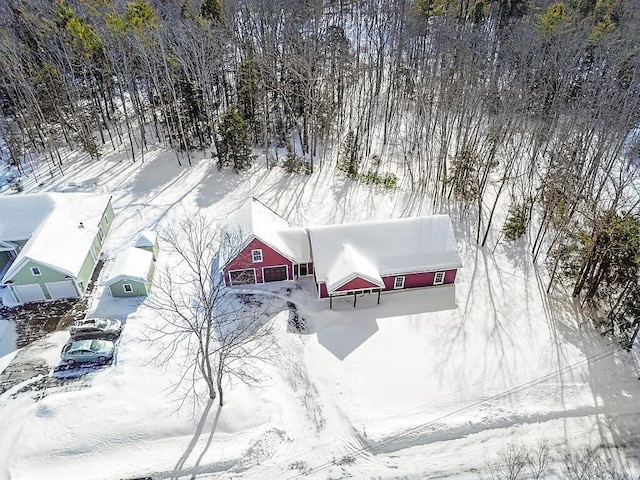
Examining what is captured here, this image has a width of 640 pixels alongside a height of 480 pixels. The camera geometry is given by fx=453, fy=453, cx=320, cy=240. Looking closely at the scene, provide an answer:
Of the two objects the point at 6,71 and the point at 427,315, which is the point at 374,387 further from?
the point at 6,71

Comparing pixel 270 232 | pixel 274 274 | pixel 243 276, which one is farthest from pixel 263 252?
pixel 243 276

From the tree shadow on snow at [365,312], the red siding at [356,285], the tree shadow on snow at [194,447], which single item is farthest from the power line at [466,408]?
the red siding at [356,285]

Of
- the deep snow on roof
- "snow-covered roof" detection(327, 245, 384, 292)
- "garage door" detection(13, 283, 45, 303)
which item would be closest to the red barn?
"snow-covered roof" detection(327, 245, 384, 292)

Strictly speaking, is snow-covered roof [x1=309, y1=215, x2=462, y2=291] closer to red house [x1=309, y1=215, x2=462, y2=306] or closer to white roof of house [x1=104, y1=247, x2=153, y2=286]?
red house [x1=309, y1=215, x2=462, y2=306]

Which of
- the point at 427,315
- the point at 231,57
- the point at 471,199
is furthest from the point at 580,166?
the point at 231,57

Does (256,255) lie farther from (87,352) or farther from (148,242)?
(87,352)

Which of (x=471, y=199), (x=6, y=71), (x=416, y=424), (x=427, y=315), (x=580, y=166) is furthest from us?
(x=6, y=71)
